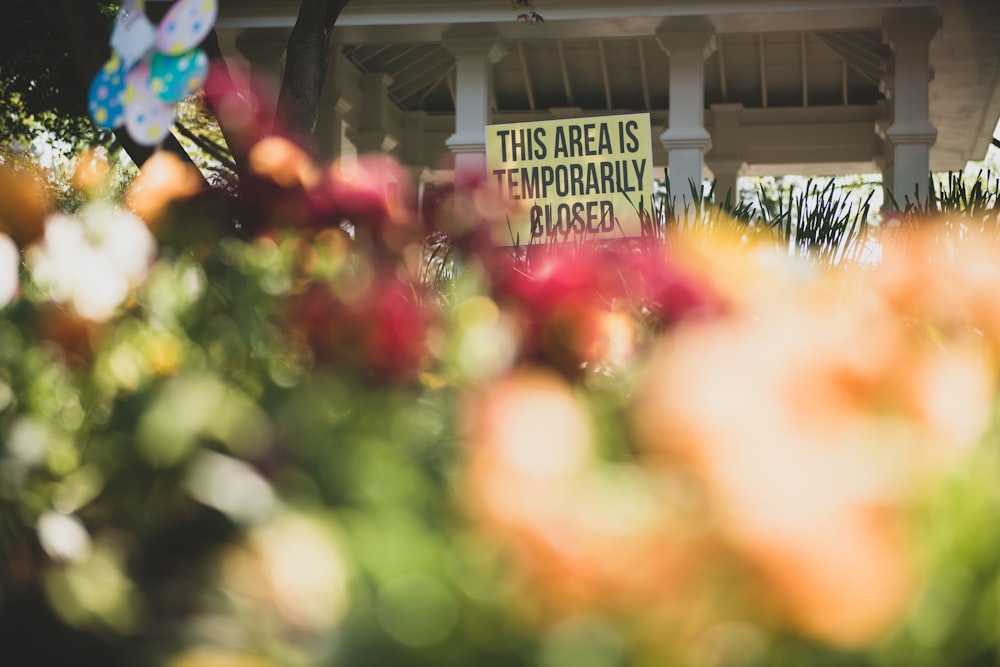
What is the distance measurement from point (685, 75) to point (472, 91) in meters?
1.67

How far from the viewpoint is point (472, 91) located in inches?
346

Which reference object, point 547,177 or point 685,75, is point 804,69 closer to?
point 685,75

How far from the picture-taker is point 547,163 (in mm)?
6906

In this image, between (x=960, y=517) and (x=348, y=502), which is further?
(x=348, y=502)

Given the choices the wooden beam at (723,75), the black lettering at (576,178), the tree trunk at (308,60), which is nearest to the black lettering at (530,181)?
the black lettering at (576,178)

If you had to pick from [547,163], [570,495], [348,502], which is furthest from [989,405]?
[547,163]

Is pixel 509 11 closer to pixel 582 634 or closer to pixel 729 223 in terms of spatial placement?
pixel 729 223

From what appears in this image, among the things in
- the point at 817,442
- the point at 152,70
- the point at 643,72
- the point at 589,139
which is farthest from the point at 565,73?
the point at 817,442

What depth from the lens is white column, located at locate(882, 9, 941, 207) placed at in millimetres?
8266

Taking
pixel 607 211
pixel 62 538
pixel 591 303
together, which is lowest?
pixel 62 538

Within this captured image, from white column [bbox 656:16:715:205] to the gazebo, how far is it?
0.01 metres

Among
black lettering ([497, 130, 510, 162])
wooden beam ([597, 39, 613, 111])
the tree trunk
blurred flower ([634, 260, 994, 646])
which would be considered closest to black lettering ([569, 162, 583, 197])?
black lettering ([497, 130, 510, 162])

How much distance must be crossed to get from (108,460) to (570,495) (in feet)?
1.85

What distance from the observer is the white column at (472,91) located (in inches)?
340
